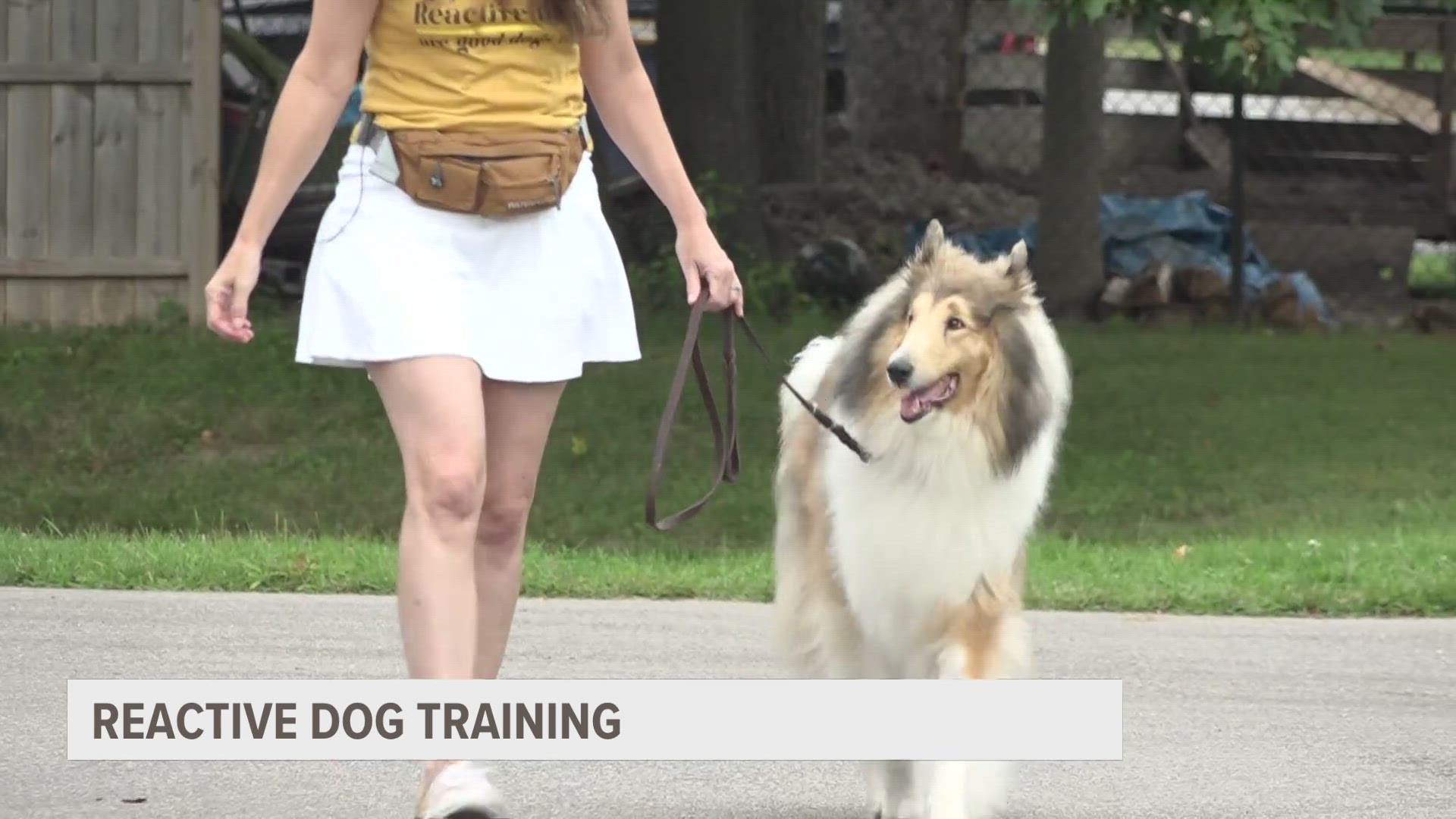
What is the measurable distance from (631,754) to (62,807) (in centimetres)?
131

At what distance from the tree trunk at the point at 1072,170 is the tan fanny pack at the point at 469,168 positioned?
10.2 m

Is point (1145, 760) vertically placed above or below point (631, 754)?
Result: below

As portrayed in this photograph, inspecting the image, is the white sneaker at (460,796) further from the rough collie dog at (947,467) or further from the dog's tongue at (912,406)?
the dog's tongue at (912,406)

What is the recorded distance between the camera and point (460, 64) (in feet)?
13.8

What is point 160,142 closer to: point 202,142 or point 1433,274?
point 202,142

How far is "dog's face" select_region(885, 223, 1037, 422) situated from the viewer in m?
4.97

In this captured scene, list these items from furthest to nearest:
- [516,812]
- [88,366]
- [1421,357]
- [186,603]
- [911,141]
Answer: [911,141], [1421,357], [88,366], [186,603], [516,812]

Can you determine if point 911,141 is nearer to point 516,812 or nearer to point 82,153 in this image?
point 82,153

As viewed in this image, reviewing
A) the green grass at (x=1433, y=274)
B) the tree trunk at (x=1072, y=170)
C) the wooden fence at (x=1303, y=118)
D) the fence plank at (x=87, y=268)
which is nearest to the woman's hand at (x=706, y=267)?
the fence plank at (x=87, y=268)

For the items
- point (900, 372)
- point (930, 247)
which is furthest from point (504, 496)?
point (930, 247)

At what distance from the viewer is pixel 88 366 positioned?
469 inches

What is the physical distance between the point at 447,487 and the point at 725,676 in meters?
2.74

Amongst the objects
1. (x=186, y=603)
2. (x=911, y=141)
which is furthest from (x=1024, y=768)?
(x=911, y=141)
